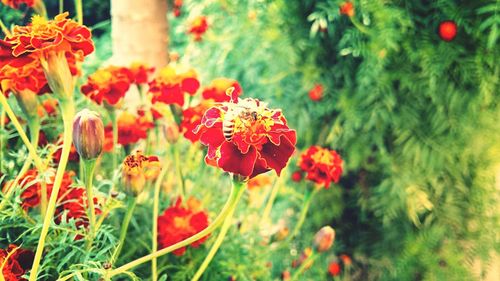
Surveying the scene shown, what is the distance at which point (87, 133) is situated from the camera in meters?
0.62

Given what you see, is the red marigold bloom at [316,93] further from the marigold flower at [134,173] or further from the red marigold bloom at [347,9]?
the marigold flower at [134,173]

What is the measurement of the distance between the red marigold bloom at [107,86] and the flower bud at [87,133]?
271 millimetres

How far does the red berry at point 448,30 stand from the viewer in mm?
1192

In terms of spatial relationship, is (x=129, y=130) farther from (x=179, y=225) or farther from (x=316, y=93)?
(x=316, y=93)

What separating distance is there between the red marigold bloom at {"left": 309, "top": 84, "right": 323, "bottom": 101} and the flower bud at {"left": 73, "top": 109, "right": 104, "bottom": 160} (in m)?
0.84

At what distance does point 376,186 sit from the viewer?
147 centimetres

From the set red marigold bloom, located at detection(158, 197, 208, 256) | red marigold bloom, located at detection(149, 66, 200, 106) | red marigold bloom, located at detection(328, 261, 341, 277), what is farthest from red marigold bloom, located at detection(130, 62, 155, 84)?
red marigold bloom, located at detection(328, 261, 341, 277)

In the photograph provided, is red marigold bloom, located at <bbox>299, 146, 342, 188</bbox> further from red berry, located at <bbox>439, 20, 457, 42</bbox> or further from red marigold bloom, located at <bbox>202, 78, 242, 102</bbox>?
red berry, located at <bbox>439, 20, 457, 42</bbox>

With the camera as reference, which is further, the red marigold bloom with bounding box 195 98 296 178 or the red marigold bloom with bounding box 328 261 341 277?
the red marigold bloom with bounding box 328 261 341 277

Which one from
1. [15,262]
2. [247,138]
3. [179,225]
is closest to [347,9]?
[179,225]

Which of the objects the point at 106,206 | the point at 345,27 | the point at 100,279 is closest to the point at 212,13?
the point at 345,27

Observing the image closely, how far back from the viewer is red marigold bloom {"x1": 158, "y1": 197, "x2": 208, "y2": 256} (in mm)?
892

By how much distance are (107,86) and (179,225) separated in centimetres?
25

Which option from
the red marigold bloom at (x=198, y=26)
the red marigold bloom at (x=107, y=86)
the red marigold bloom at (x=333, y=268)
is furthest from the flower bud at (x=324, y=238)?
the red marigold bloom at (x=198, y=26)
